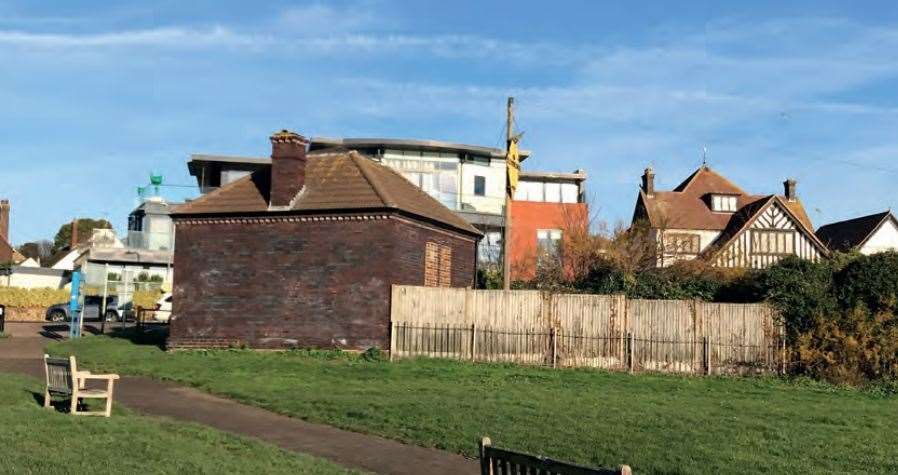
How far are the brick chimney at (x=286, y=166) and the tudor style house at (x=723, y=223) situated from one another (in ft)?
65.6

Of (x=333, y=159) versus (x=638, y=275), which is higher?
(x=333, y=159)

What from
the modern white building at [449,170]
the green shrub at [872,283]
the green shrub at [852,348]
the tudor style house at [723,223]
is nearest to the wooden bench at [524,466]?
the green shrub at [852,348]

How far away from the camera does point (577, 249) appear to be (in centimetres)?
4006

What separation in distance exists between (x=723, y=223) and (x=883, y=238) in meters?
10.2

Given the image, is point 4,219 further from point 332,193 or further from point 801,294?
point 801,294

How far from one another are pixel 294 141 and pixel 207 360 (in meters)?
7.19

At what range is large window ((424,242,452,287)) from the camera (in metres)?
26.2

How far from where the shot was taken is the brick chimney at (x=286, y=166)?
25422 mm

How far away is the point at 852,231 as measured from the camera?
58.0 metres

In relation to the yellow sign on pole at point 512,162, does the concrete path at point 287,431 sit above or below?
below

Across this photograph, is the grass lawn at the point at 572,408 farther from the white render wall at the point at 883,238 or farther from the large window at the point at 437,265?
the white render wall at the point at 883,238

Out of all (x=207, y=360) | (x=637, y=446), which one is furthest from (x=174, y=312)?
(x=637, y=446)

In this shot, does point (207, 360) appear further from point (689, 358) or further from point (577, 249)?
point (577, 249)

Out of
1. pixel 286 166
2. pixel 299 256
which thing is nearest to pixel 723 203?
pixel 286 166
